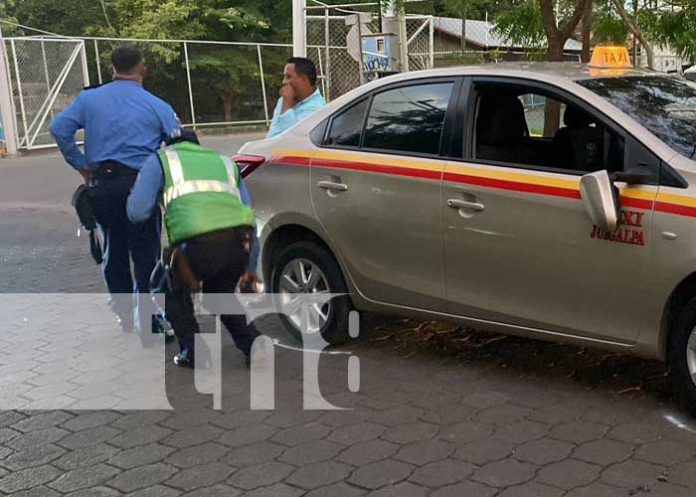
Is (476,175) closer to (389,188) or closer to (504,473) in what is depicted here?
(389,188)

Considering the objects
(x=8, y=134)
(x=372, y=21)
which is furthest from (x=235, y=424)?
(x=8, y=134)

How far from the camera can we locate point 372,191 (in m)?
5.17

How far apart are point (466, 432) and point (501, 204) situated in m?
1.20

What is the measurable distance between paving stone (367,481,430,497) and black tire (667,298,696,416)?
1430 mm

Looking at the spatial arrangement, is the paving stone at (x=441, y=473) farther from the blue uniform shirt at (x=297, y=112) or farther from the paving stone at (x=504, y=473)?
the blue uniform shirt at (x=297, y=112)

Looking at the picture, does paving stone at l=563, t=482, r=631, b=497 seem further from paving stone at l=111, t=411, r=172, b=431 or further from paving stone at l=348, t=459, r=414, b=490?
paving stone at l=111, t=411, r=172, b=431

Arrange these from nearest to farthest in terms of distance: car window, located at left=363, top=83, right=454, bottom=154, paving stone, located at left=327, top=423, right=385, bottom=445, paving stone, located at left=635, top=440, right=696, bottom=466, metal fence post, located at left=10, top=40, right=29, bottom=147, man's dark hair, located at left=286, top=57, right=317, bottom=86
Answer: paving stone, located at left=635, top=440, right=696, bottom=466 → paving stone, located at left=327, top=423, right=385, bottom=445 → car window, located at left=363, top=83, right=454, bottom=154 → man's dark hair, located at left=286, top=57, right=317, bottom=86 → metal fence post, located at left=10, top=40, right=29, bottom=147

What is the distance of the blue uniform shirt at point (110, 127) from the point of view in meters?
5.64

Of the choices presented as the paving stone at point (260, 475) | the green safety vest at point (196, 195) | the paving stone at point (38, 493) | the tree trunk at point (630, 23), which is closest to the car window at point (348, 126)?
the green safety vest at point (196, 195)

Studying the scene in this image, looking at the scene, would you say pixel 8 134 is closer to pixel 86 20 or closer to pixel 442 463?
pixel 86 20

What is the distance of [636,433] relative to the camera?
414 cm

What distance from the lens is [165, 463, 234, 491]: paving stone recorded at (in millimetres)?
3775

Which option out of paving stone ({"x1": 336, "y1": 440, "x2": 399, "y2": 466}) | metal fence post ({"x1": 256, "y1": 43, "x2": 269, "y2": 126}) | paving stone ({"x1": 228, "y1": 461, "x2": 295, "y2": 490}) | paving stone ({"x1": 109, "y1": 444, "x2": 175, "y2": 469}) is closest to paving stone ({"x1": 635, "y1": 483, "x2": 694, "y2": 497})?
paving stone ({"x1": 336, "y1": 440, "x2": 399, "y2": 466})

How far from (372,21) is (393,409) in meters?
7.14
